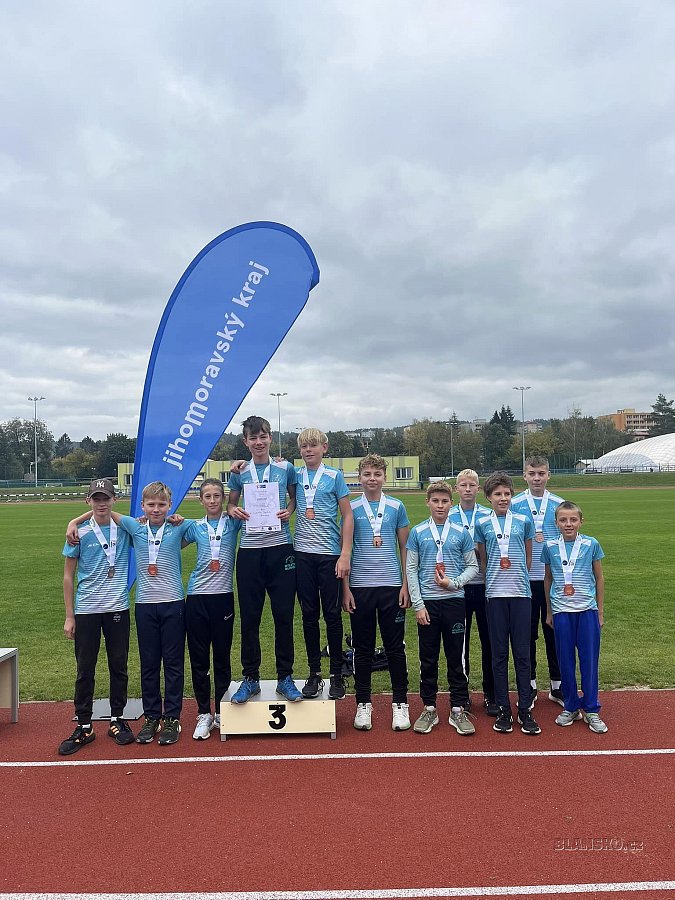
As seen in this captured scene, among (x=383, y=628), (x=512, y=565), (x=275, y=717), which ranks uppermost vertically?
(x=512, y=565)

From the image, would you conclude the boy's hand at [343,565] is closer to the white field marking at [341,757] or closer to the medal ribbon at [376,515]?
the medal ribbon at [376,515]

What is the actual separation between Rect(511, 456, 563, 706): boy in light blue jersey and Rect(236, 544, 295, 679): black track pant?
1988 mm

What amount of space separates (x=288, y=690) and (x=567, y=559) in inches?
93.2

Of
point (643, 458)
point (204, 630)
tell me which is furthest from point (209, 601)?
point (643, 458)

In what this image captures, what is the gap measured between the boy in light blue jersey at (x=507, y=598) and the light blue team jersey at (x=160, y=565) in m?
2.37

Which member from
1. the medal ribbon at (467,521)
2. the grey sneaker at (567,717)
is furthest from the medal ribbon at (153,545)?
the grey sneaker at (567,717)

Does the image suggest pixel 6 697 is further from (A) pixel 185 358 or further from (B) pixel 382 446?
(B) pixel 382 446

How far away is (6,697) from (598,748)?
461 centimetres

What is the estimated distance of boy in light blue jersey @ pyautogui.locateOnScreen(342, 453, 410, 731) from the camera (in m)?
4.76

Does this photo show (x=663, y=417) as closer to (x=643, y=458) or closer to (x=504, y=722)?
(x=643, y=458)

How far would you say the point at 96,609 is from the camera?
4.73m

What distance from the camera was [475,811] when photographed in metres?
3.57

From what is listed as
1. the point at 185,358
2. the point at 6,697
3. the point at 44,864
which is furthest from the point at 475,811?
the point at 185,358

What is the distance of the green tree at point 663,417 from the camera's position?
11462 cm
